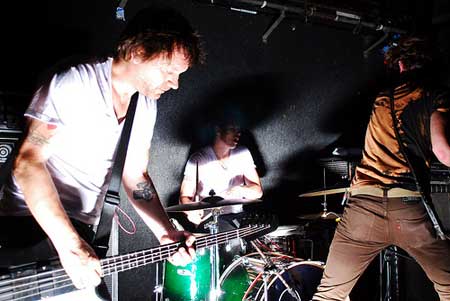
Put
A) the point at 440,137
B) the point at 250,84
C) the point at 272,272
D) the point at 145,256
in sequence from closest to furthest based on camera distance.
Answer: the point at 145,256 → the point at 440,137 → the point at 272,272 → the point at 250,84

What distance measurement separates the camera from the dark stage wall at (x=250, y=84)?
126 inches

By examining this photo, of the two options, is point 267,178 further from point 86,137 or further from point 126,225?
point 86,137

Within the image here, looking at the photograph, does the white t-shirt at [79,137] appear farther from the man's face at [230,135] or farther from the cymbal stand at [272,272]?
the man's face at [230,135]

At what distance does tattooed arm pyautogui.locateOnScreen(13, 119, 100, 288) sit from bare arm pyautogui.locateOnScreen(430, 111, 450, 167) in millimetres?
1871

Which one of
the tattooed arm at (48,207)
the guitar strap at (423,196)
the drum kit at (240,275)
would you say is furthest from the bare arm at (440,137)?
the tattooed arm at (48,207)

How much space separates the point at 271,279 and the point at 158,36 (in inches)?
81.3

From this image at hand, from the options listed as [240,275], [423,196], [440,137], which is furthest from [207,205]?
[440,137]

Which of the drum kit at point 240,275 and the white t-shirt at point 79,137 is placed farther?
the drum kit at point 240,275

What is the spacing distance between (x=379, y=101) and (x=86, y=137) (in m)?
1.75

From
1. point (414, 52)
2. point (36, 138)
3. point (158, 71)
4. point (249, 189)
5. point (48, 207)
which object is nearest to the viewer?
point (48, 207)

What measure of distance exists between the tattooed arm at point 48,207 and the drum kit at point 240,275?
1471 mm

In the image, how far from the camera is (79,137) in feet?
6.88

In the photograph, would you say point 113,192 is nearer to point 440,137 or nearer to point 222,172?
point 440,137

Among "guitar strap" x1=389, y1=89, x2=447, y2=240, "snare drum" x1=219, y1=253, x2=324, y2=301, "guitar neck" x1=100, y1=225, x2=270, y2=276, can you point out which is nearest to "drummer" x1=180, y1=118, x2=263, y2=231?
"snare drum" x1=219, y1=253, x2=324, y2=301
